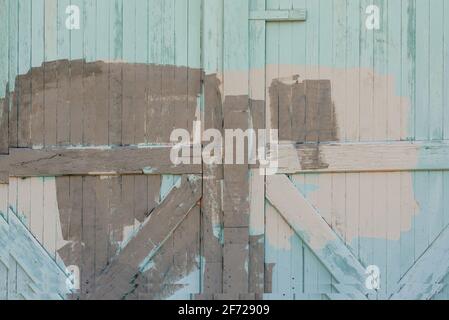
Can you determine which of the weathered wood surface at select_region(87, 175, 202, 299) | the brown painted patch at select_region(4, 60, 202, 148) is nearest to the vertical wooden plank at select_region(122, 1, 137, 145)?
the brown painted patch at select_region(4, 60, 202, 148)

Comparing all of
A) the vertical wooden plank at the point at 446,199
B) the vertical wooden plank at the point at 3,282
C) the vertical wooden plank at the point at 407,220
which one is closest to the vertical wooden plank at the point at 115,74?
the vertical wooden plank at the point at 3,282

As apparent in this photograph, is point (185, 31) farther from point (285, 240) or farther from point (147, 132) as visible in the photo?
point (285, 240)

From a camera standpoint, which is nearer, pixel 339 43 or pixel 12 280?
pixel 339 43

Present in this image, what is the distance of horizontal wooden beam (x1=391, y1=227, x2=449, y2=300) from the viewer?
532 centimetres

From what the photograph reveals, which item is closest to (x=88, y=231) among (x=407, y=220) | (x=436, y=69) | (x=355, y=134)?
(x=355, y=134)

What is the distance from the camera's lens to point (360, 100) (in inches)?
210

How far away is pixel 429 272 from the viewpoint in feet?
17.5

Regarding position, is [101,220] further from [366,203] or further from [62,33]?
[366,203]

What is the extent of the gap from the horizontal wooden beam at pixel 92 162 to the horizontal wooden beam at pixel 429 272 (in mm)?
1440

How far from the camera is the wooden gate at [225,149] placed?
530 centimetres

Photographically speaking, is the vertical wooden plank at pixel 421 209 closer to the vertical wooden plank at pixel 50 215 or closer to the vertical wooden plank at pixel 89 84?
the vertical wooden plank at pixel 89 84

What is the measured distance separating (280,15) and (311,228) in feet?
4.24

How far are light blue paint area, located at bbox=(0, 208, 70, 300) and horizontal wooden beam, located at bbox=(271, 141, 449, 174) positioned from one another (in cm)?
155
